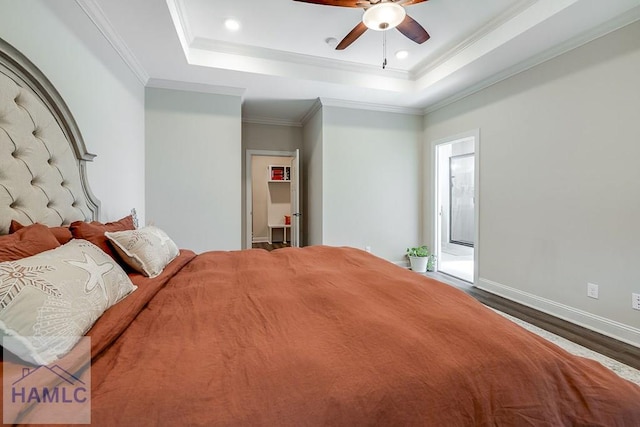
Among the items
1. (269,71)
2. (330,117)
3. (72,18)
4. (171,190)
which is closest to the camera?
(72,18)

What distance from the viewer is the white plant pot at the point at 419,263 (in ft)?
14.9

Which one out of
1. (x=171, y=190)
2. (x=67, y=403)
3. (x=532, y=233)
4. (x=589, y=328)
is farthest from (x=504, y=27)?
(x=171, y=190)

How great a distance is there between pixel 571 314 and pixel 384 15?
317 cm

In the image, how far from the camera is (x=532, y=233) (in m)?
3.14

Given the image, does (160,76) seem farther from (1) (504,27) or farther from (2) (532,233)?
(2) (532,233)

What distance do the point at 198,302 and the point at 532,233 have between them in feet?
11.2

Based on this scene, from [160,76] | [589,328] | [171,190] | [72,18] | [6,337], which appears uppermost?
[160,76]

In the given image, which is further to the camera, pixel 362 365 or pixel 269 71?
pixel 269 71

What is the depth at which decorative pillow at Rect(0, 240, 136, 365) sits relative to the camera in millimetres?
758

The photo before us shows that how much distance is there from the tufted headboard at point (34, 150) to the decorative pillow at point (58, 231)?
33 millimetres

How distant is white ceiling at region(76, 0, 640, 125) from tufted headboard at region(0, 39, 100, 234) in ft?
3.23

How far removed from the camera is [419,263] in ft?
14.9

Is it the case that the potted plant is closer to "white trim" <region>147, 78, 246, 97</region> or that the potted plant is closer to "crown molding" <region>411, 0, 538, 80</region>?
"crown molding" <region>411, 0, 538, 80</region>

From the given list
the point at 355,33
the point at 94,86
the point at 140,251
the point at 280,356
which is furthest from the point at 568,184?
the point at 94,86
